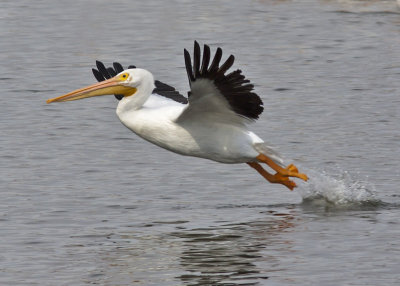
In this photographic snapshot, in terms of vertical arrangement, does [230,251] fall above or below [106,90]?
below

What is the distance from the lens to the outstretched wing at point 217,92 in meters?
8.75

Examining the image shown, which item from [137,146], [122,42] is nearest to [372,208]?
[137,146]

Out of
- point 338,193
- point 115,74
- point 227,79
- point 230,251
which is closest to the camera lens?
point 230,251

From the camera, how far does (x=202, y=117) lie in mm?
9617

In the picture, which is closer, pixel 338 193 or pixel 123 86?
pixel 123 86

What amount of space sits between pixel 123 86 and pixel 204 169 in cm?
187

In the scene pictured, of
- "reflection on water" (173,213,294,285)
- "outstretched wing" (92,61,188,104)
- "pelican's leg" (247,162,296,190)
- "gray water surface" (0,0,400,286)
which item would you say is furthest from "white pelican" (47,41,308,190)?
"reflection on water" (173,213,294,285)

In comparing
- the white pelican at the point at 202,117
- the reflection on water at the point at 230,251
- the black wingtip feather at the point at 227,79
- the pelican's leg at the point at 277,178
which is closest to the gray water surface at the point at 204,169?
the reflection on water at the point at 230,251

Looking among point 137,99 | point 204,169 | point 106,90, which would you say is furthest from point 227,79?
point 204,169

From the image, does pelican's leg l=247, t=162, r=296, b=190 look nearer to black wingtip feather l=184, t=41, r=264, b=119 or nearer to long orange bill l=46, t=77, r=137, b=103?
black wingtip feather l=184, t=41, r=264, b=119

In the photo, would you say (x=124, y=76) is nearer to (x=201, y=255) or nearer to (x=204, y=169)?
(x=204, y=169)

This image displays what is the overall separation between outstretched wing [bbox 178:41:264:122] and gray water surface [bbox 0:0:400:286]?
97cm

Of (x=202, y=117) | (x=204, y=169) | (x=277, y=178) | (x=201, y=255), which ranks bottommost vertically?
(x=201, y=255)

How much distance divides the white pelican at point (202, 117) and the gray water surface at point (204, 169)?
547 mm
